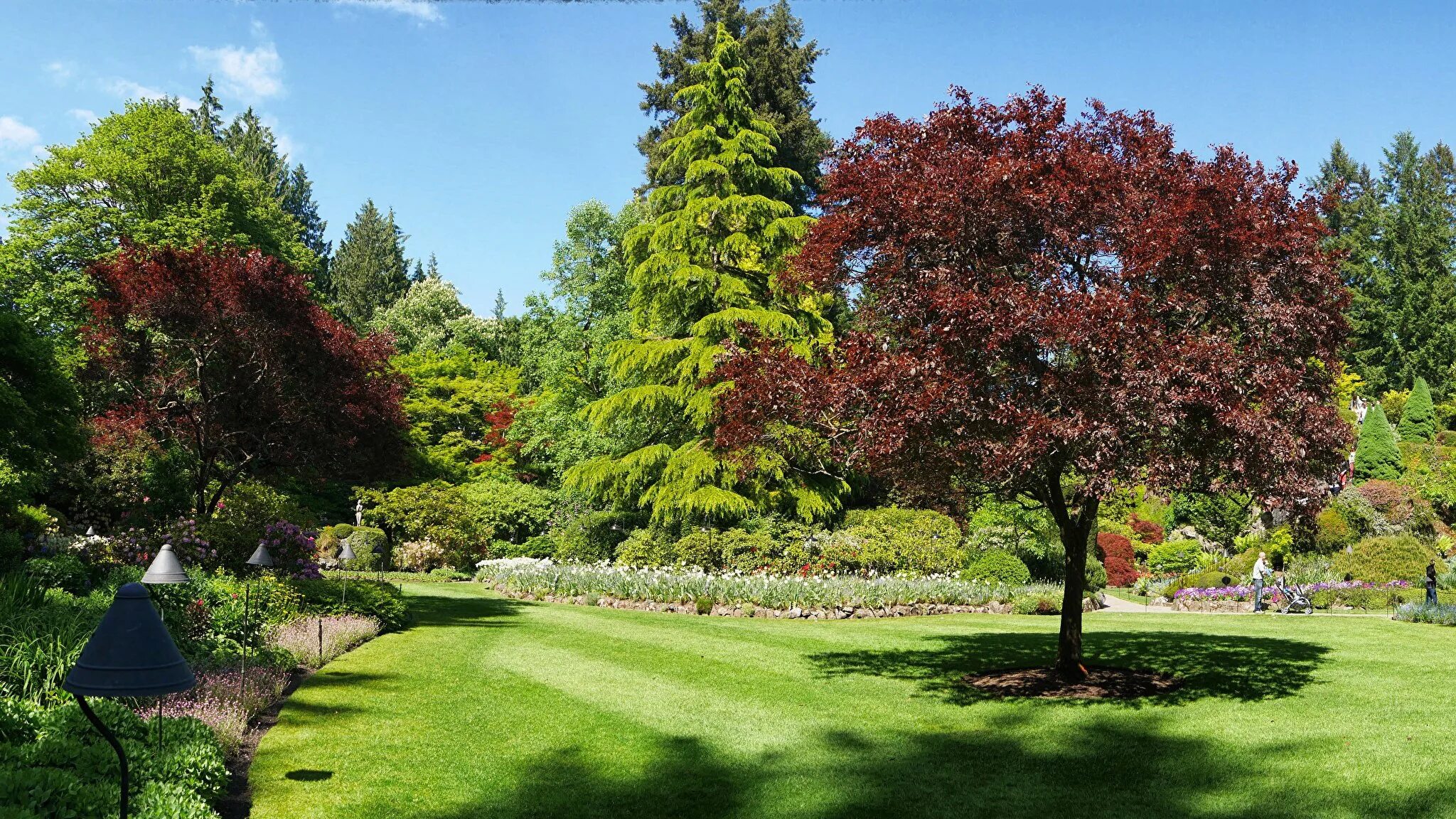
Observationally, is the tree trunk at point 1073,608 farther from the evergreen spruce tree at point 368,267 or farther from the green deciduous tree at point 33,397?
the evergreen spruce tree at point 368,267

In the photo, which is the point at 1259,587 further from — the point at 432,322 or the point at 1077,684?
the point at 432,322

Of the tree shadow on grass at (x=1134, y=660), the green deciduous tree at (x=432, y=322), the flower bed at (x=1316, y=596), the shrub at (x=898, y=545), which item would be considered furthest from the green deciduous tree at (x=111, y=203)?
the flower bed at (x=1316, y=596)

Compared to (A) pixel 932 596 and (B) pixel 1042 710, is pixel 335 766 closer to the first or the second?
(B) pixel 1042 710

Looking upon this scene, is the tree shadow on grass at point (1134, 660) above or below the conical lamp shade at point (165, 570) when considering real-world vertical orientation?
below

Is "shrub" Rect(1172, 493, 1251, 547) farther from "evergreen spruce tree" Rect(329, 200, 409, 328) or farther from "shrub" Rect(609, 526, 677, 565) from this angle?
"evergreen spruce tree" Rect(329, 200, 409, 328)

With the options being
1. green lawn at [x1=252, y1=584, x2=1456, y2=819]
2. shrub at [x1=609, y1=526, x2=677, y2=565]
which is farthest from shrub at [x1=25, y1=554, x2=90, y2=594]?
shrub at [x1=609, y1=526, x2=677, y2=565]

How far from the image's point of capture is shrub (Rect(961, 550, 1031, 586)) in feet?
75.0

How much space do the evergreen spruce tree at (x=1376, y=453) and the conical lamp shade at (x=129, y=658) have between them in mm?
41971

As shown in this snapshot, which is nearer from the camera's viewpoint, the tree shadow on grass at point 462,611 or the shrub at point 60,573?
the shrub at point 60,573

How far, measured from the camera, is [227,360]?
51.3 feet

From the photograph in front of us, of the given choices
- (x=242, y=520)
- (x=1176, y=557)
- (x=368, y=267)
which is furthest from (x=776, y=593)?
(x=368, y=267)

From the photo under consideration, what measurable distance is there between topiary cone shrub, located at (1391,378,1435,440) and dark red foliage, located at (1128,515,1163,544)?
16757 mm

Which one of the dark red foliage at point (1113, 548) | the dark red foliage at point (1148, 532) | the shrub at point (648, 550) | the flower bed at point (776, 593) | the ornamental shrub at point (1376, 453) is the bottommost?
the flower bed at point (776, 593)

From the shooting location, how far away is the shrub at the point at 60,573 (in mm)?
12680
